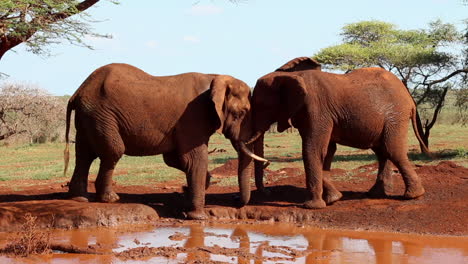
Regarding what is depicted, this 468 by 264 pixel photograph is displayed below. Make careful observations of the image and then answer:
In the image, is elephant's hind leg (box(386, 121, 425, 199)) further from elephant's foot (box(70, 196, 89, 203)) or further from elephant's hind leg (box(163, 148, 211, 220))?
elephant's foot (box(70, 196, 89, 203))

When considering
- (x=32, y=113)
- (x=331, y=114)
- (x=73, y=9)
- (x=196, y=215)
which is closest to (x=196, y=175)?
(x=196, y=215)

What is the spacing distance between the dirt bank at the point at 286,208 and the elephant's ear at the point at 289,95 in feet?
5.12

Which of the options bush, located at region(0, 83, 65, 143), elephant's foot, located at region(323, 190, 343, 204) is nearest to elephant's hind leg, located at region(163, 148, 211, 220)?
elephant's foot, located at region(323, 190, 343, 204)

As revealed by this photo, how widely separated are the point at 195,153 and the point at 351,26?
72.5 feet

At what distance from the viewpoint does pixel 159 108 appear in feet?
39.0

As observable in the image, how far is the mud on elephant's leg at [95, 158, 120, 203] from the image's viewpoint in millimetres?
12008

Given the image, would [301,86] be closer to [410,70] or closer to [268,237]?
[268,237]

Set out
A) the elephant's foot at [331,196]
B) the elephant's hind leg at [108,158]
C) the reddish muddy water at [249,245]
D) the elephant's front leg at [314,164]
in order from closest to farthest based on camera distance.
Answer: the reddish muddy water at [249,245] < the elephant's hind leg at [108,158] < the elephant's front leg at [314,164] < the elephant's foot at [331,196]

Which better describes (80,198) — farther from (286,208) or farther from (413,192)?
(413,192)

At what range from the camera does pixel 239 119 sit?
12102 millimetres

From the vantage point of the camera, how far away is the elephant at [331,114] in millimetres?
11977

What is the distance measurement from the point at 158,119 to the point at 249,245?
9.83ft

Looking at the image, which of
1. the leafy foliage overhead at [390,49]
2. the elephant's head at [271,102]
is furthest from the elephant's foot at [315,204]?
the leafy foliage overhead at [390,49]

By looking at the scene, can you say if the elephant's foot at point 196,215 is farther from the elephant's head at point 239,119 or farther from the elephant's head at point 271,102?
the elephant's head at point 271,102
